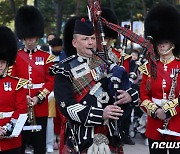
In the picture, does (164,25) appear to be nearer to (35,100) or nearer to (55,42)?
(35,100)

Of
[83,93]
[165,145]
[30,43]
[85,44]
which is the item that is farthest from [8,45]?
[165,145]

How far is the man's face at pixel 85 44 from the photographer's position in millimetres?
4500

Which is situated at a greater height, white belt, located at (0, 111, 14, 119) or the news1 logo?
white belt, located at (0, 111, 14, 119)

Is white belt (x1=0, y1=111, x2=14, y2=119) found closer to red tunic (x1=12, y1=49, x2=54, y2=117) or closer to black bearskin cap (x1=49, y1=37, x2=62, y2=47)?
red tunic (x1=12, y1=49, x2=54, y2=117)

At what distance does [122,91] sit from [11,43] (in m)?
2.17

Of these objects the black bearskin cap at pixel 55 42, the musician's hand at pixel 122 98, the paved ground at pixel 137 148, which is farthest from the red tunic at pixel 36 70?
the musician's hand at pixel 122 98

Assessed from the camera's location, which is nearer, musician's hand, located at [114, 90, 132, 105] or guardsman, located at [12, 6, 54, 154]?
musician's hand, located at [114, 90, 132, 105]

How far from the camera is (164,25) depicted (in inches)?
245

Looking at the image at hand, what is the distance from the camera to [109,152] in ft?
14.5

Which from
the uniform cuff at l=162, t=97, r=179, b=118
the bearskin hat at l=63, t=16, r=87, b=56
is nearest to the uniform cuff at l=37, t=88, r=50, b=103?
the bearskin hat at l=63, t=16, r=87, b=56

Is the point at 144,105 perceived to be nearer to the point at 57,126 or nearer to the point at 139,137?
the point at 57,126

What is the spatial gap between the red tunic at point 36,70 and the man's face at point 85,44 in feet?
8.36

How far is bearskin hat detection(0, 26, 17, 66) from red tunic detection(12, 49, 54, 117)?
1.07 meters

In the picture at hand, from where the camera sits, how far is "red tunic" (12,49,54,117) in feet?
23.1
